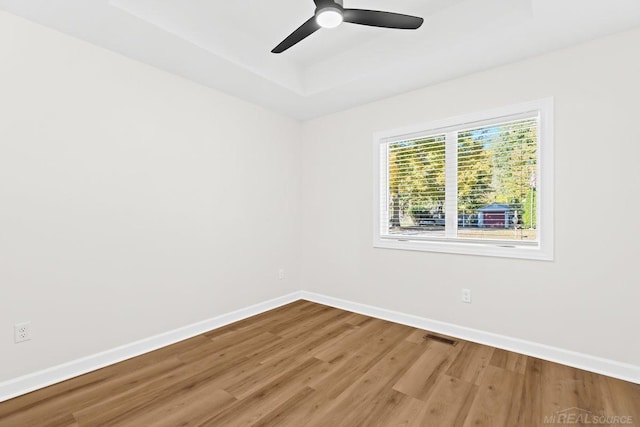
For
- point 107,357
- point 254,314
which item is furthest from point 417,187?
point 107,357

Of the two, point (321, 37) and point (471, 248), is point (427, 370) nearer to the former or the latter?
point (471, 248)

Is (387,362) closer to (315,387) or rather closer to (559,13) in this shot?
(315,387)

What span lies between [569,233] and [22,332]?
3.94 meters

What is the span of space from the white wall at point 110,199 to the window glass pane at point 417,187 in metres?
1.61

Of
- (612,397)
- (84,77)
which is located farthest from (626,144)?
(84,77)

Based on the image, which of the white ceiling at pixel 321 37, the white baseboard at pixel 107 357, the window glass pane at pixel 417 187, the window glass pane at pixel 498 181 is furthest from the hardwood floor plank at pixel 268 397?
the white ceiling at pixel 321 37

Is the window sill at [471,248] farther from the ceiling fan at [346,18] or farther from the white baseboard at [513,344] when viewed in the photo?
the ceiling fan at [346,18]

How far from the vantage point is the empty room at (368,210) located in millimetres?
1946

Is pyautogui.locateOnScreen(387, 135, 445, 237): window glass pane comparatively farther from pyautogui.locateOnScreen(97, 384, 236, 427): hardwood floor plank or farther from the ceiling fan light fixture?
pyautogui.locateOnScreen(97, 384, 236, 427): hardwood floor plank

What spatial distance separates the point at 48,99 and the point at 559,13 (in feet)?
11.4

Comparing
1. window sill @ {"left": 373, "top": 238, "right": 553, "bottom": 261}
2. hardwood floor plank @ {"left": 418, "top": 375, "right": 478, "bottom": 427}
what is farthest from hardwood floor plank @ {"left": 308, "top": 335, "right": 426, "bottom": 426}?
window sill @ {"left": 373, "top": 238, "right": 553, "bottom": 261}

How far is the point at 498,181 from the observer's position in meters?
2.72

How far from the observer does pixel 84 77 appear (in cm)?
226

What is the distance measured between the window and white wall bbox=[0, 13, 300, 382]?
163cm
